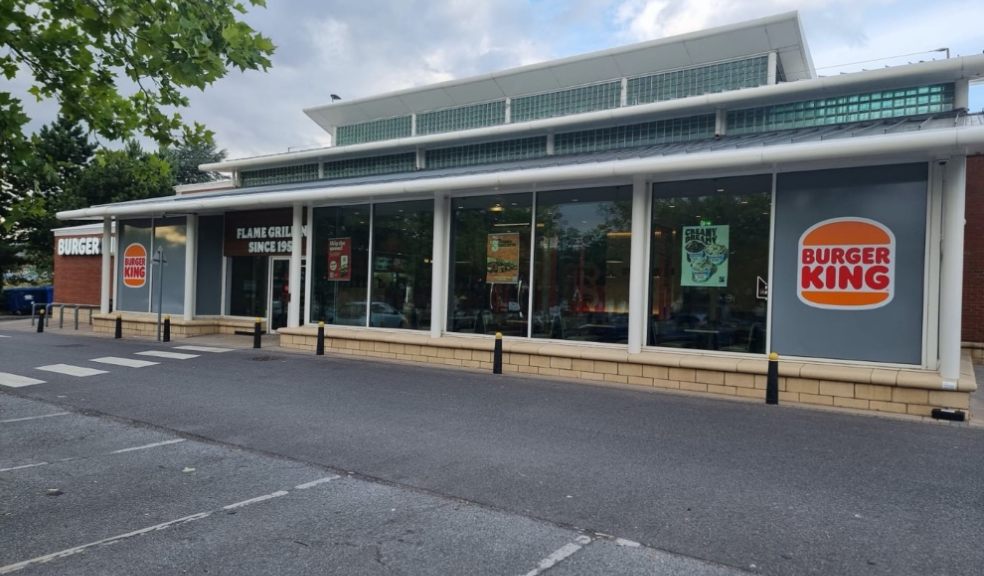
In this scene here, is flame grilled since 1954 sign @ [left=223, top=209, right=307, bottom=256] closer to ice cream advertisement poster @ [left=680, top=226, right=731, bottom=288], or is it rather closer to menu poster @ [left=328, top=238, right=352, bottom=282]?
menu poster @ [left=328, top=238, right=352, bottom=282]

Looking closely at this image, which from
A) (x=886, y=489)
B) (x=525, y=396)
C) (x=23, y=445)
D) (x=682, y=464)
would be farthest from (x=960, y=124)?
(x=23, y=445)

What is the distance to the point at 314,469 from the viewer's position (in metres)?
5.90

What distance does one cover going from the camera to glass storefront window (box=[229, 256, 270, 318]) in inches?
746

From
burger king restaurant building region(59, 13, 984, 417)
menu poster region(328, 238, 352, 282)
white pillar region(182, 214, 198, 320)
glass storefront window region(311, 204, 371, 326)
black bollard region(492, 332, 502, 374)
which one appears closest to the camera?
burger king restaurant building region(59, 13, 984, 417)

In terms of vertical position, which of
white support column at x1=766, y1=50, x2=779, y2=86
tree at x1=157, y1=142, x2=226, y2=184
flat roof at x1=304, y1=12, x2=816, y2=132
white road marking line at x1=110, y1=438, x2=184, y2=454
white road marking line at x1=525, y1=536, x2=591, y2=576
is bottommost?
white road marking line at x1=110, y1=438, x2=184, y2=454

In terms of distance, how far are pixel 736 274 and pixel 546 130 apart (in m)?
6.54

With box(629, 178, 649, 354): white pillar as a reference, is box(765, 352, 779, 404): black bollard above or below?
below

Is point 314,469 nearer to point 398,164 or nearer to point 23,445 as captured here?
point 23,445

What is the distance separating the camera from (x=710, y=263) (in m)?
10.7

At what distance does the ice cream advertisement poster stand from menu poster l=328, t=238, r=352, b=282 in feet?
26.8

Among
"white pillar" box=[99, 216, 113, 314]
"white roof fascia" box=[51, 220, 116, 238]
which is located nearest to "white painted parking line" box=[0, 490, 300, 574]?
"white pillar" box=[99, 216, 113, 314]

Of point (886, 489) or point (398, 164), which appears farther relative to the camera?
point (398, 164)

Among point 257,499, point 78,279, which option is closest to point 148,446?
point 257,499

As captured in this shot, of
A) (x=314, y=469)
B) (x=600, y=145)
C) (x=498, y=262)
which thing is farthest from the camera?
(x=600, y=145)
